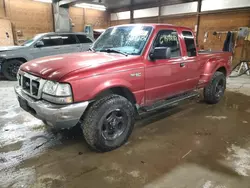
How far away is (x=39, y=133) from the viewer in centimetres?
315

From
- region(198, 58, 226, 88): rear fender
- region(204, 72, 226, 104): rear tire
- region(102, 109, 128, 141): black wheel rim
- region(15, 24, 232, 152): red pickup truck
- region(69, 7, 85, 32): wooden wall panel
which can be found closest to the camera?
region(15, 24, 232, 152): red pickup truck

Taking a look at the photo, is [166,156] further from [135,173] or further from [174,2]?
[174,2]

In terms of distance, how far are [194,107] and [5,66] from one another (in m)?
6.27

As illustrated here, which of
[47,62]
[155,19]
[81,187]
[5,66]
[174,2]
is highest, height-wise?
[174,2]

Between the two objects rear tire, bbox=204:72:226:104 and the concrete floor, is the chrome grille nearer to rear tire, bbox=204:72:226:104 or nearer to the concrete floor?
the concrete floor

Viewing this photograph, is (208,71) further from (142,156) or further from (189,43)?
(142,156)

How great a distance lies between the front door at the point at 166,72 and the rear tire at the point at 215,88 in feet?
3.36

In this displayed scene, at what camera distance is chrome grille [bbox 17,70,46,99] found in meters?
2.31

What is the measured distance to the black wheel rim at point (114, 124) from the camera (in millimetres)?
2560

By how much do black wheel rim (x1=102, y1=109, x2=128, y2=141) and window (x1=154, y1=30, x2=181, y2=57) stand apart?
Result: 1230 mm

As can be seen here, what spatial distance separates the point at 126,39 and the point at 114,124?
138 centimetres

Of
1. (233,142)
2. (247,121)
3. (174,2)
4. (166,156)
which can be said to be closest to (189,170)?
(166,156)

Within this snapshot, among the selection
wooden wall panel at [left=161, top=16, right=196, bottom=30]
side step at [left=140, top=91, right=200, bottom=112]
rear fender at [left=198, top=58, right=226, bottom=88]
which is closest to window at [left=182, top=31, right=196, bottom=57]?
rear fender at [left=198, top=58, right=226, bottom=88]

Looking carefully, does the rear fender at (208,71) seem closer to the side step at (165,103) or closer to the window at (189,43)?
the side step at (165,103)
